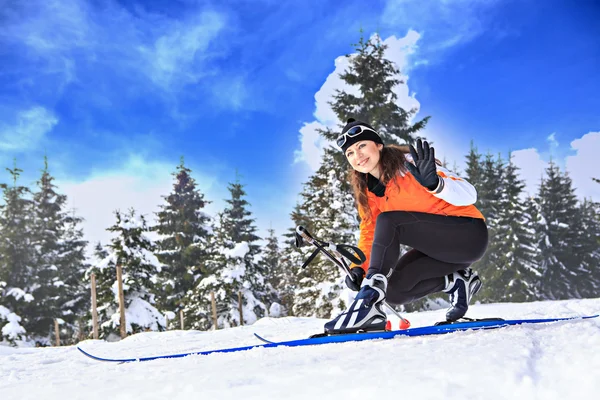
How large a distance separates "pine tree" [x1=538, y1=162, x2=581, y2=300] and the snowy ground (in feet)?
97.5

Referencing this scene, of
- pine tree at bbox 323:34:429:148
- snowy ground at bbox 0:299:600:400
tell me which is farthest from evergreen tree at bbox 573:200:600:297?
snowy ground at bbox 0:299:600:400

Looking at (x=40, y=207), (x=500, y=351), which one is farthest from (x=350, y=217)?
(x=40, y=207)

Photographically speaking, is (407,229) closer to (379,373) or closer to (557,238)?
(379,373)

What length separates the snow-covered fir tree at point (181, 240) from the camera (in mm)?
24312

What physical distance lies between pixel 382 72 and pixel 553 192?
69.4ft

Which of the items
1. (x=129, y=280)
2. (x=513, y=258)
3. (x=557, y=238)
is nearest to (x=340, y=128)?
(x=129, y=280)

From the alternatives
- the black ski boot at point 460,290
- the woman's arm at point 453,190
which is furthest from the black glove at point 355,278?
the woman's arm at point 453,190

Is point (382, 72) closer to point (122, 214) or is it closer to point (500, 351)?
point (122, 214)

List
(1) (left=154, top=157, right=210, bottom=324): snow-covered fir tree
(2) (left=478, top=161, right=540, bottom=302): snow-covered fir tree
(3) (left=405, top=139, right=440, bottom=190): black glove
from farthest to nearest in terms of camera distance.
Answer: (2) (left=478, top=161, right=540, bottom=302): snow-covered fir tree → (1) (left=154, top=157, right=210, bottom=324): snow-covered fir tree → (3) (left=405, top=139, right=440, bottom=190): black glove

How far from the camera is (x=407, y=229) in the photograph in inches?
108

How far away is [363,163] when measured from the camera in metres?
2.97

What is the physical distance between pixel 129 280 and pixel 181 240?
997cm

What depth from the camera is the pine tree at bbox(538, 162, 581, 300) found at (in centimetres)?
2823

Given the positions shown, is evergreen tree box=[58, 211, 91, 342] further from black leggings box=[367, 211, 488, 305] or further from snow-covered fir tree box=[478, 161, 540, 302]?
snow-covered fir tree box=[478, 161, 540, 302]
